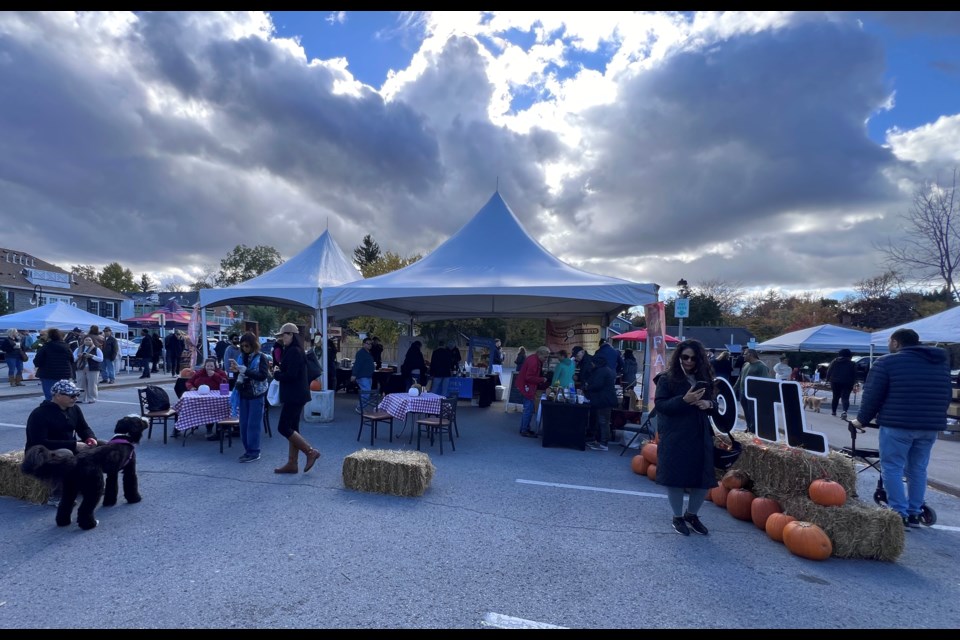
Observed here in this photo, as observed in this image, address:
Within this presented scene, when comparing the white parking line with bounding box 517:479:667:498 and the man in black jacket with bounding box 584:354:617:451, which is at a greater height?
the man in black jacket with bounding box 584:354:617:451

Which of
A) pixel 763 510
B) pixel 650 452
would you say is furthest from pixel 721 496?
pixel 650 452

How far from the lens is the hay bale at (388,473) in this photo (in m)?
4.91

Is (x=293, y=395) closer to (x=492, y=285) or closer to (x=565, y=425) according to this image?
(x=492, y=285)

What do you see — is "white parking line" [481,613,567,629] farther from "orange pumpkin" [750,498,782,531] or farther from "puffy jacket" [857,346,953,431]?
"puffy jacket" [857,346,953,431]

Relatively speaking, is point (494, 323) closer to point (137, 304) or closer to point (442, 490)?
point (442, 490)

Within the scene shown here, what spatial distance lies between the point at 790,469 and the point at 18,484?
738 centimetres

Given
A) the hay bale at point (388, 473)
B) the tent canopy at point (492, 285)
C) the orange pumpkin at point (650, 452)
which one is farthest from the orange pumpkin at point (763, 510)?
the tent canopy at point (492, 285)

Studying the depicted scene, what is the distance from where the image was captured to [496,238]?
10.8 m

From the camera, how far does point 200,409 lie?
22.6 feet

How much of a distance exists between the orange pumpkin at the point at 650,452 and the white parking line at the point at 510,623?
371 centimetres

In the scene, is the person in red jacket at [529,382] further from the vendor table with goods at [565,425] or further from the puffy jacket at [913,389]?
the puffy jacket at [913,389]

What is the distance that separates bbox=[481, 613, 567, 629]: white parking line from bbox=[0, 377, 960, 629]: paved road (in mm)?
18

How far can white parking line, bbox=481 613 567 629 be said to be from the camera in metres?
2.70

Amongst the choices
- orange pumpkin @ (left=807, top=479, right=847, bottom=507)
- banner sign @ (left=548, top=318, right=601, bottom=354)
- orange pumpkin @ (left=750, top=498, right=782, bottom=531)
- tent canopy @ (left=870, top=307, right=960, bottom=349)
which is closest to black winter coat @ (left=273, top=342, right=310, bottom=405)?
orange pumpkin @ (left=750, top=498, right=782, bottom=531)
